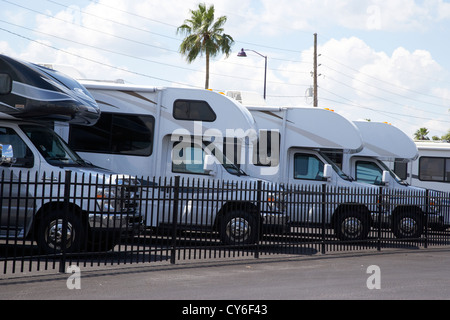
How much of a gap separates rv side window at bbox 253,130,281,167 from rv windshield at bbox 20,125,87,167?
217 inches

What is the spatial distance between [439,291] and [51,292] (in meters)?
5.22

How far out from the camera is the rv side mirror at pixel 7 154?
10484 mm

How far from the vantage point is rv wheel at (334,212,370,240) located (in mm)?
14125

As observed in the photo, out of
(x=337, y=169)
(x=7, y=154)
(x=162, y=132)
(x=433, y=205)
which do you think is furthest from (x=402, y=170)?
(x=7, y=154)

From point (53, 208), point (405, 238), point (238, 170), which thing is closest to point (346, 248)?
point (405, 238)

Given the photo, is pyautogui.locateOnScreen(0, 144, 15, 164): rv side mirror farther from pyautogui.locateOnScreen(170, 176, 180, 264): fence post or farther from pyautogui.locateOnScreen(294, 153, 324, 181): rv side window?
pyautogui.locateOnScreen(294, 153, 324, 181): rv side window

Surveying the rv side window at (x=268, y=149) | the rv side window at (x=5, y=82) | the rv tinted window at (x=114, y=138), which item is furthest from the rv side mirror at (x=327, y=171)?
the rv side window at (x=5, y=82)

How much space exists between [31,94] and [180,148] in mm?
3839

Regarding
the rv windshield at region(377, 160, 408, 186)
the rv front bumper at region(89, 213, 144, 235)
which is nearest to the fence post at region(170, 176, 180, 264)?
the rv front bumper at region(89, 213, 144, 235)

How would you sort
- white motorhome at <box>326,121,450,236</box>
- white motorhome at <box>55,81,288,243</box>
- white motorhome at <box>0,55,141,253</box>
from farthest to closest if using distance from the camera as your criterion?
white motorhome at <box>326,121,450,236</box> < white motorhome at <box>55,81,288,243</box> < white motorhome at <box>0,55,141,253</box>

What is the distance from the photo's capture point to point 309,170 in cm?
1667

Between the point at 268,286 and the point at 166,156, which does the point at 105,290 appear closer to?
the point at 268,286

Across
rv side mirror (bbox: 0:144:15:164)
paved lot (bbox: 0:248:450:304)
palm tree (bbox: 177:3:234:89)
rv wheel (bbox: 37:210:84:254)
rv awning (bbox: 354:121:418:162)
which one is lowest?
paved lot (bbox: 0:248:450:304)

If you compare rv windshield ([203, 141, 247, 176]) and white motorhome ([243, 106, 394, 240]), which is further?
white motorhome ([243, 106, 394, 240])
